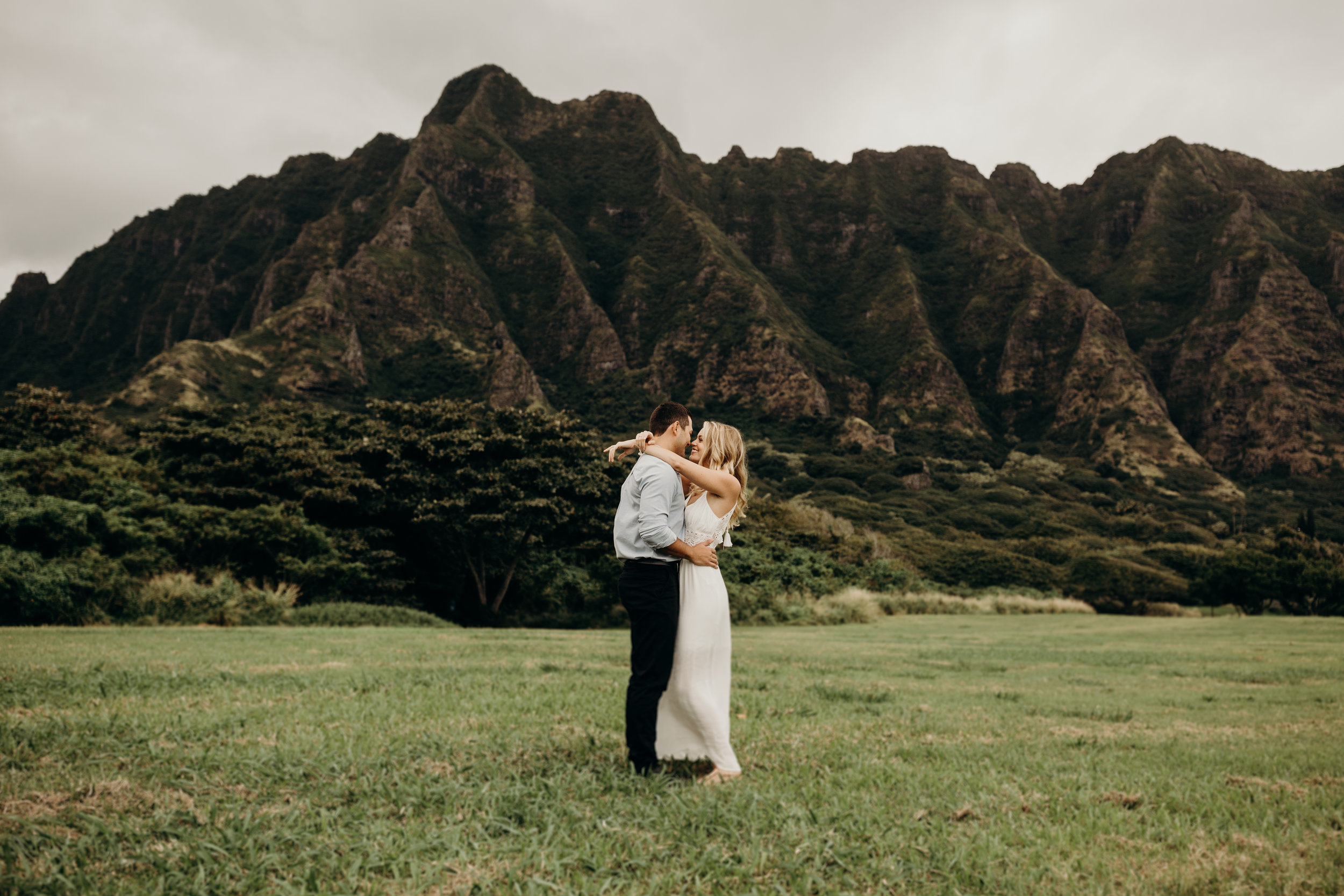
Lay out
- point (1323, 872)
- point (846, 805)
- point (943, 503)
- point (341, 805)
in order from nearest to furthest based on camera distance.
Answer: point (1323, 872)
point (341, 805)
point (846, 805)
point (943, 503)

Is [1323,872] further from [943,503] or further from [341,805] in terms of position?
[943,503]

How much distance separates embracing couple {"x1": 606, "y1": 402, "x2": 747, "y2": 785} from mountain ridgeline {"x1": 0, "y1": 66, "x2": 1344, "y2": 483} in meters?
84.7

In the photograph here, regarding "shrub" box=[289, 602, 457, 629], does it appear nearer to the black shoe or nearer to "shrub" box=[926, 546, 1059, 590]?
the black shoe

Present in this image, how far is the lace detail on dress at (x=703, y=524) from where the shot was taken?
4.37 m

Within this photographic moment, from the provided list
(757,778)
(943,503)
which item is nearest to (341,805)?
(757,778)

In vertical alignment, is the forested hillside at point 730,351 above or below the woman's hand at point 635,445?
above

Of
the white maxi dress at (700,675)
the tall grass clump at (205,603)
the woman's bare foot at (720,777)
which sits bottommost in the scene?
the tall grass clump at (205,603)

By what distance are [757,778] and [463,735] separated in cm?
208

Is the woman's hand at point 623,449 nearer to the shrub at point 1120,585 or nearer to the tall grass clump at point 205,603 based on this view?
the tall grass clump at point 205,603

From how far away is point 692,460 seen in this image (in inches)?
184

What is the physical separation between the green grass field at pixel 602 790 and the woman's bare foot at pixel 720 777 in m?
0.11

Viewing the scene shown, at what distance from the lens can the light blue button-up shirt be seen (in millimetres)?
4066

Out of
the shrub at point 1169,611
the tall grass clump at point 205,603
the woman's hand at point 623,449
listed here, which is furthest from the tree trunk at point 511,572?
the shrub at point 1169,611

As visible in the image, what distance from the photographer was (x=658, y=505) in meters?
4.12
